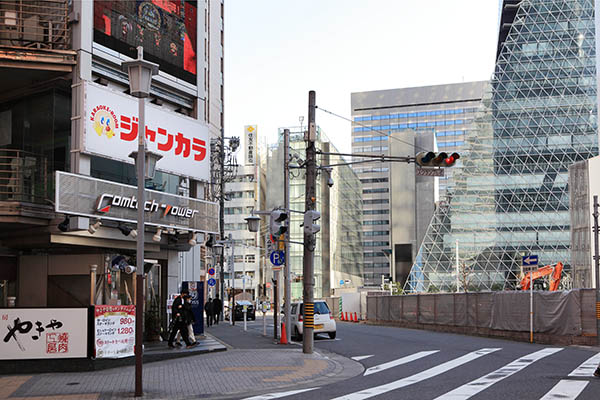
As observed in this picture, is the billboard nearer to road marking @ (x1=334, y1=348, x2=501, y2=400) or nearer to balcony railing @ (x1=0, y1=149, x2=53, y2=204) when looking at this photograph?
balcony railing @ (x1=0, y1=149, x2=53, y2=204)

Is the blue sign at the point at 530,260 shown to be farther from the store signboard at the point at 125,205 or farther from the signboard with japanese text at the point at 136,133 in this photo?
the signboard with japanese text at the point at 136,133

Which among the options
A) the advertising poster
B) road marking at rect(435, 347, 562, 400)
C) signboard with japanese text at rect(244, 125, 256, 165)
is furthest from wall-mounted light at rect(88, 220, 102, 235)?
signboard with japanese text at rect(244, 125, 256, 165)

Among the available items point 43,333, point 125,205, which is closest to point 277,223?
point 125,205

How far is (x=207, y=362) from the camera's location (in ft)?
60.0

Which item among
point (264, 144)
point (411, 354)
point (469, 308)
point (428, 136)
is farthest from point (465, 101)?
point (411, 354)

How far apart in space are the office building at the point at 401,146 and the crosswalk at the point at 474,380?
365 ft

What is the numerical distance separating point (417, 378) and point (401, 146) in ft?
382

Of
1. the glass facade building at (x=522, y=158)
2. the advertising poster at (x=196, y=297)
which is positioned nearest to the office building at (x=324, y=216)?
the glass facade building at (x=522, y=158)

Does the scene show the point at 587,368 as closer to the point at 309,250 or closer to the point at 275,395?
the point at 275,395

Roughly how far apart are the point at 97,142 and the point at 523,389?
42.3 feet

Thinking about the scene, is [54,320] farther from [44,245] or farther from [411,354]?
[411,354]

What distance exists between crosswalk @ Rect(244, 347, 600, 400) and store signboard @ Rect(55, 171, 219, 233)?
7050 mm

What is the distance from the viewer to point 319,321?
28.2 meters

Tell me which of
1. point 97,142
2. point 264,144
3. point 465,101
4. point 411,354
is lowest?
point 411,354
